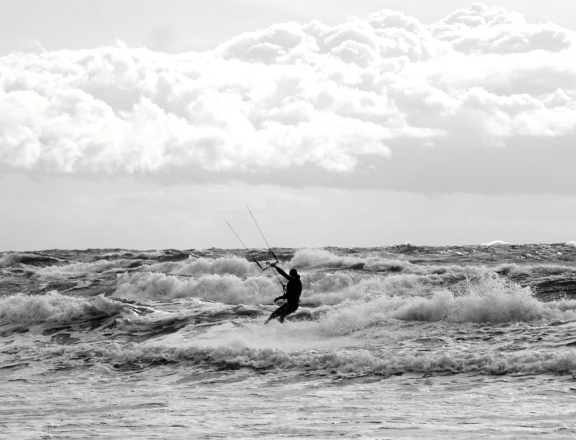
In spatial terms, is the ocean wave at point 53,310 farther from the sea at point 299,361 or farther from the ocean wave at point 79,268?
the ocean wave at point 79,268

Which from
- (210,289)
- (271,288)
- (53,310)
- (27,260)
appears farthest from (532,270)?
(27,260)

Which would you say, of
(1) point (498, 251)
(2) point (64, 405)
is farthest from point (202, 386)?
(1) point (498, 251)

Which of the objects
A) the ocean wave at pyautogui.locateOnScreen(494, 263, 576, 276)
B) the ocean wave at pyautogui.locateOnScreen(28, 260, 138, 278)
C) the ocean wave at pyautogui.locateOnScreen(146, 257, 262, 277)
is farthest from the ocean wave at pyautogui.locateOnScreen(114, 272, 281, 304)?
the ocean wave at pyautogui.locateOnScreen(494, 263, 576, 276)

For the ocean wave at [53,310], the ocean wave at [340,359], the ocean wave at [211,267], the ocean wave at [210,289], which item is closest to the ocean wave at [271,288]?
the ocean wave at [210,289]

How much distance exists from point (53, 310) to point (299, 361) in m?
10.3

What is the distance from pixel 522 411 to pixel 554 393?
1174 mm

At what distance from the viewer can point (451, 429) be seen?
9297 millimetres

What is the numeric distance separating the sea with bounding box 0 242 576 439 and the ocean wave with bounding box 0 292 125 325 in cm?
6

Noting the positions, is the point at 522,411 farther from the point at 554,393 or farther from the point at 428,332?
the point at 428,332

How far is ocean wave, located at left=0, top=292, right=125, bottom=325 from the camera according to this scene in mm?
20922

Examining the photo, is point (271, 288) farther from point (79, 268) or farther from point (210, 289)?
point (79, 268)

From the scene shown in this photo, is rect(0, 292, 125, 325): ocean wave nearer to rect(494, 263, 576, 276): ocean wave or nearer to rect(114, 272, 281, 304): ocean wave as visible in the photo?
rect(114, 272, 281, 304): ocean wave

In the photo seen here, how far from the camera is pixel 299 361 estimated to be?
548 inches

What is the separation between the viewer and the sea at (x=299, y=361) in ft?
32.5
